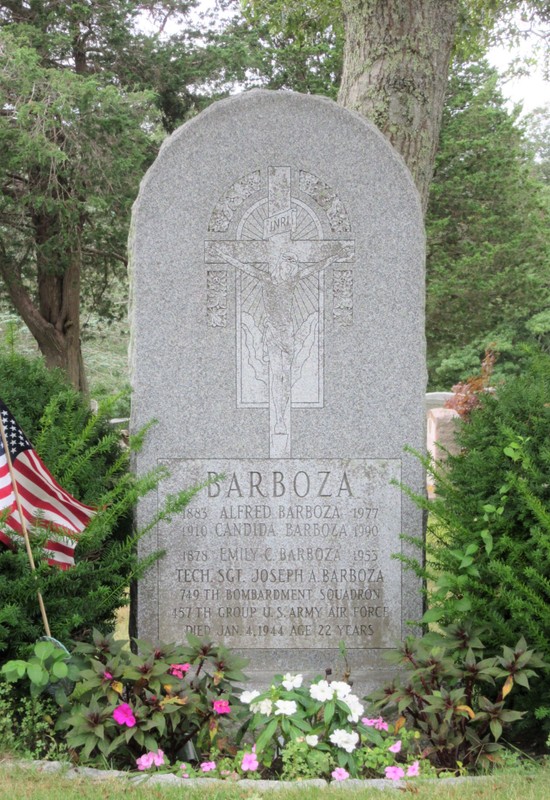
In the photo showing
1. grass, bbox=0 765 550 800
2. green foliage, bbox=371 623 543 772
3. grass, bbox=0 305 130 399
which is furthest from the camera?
grass, bbox=0 305 130 399

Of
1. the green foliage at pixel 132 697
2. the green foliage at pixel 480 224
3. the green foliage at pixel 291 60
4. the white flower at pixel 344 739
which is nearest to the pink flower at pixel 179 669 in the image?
the green foliage at pixel 132 697

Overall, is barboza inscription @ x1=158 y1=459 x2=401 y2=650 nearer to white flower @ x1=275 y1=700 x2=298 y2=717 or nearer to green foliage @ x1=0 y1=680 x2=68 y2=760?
Answer: green foliage @ x1=0 y1=680 x2=68 y2=760

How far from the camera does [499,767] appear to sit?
3975mm

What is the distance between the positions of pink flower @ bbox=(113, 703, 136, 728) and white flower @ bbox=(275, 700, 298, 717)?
0.59 metres

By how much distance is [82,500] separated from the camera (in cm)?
498

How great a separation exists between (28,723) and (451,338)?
22.2 metres

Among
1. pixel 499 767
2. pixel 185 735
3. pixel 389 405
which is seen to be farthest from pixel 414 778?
pixel 389 405

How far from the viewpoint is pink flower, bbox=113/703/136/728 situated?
386cm

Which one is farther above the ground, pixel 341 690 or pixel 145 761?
pixel 341 690

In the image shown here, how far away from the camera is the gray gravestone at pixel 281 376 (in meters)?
5.19

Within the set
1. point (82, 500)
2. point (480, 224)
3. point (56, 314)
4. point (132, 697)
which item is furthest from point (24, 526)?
point (480, 224)

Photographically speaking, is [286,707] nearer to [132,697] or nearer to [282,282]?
[132,697]

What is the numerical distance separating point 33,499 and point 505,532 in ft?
7.21

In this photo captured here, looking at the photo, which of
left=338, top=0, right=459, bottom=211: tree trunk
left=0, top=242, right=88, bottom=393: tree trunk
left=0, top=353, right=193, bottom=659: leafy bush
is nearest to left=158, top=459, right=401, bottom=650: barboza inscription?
left=0, top=353, right=193, bottom=659: leafy bush
